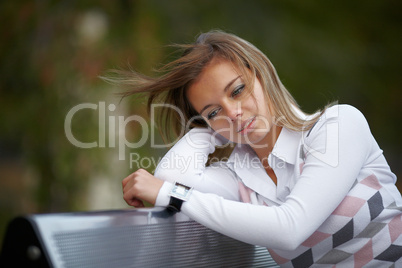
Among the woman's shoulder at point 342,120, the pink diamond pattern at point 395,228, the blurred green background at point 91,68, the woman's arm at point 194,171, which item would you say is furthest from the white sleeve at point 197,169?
the blurred green background at point 91,68

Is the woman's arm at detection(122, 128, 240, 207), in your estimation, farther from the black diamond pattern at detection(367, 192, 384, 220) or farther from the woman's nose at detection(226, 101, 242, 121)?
the black diamond pattern at detection(367, 192, 384, 220)

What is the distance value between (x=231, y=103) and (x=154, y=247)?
0.62 metres

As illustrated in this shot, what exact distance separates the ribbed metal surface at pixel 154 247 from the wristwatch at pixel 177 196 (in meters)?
0.05

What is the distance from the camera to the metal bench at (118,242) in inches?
44.0

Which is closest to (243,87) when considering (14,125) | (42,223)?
(42,223)

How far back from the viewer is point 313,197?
1.44 m

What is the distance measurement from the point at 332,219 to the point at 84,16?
355cm

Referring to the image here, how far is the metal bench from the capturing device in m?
1.12

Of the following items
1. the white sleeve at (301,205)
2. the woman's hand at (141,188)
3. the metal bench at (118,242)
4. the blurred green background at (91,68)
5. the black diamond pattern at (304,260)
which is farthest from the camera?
the blurred green background at (91,68)

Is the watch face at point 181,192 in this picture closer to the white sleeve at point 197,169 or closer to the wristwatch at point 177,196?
the wristwatch at point 177,196

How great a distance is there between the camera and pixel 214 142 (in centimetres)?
206

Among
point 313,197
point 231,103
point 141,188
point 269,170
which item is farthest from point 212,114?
point 313,197

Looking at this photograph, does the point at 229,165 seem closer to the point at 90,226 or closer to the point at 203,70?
the point at 203,70

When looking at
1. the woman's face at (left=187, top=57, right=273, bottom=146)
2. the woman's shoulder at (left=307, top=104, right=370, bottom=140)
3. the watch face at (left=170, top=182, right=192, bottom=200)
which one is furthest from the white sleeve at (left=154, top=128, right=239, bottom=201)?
the woman's shoulder at (left=307, top=104, right=370, bottom=140)
